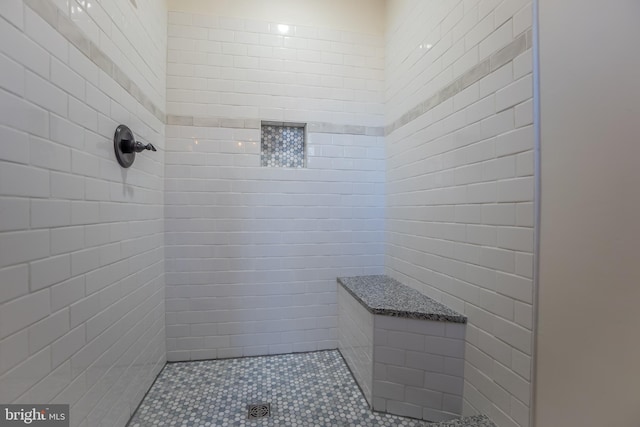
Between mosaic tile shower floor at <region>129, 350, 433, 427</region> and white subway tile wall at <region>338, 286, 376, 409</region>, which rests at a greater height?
white subway tile wall at <region>338, 286, 376, 409</region>

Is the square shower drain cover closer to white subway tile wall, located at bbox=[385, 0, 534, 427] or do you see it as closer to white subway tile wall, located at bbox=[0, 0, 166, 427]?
white subway tile wall, located at bbox=[0, 0, 166, 427]

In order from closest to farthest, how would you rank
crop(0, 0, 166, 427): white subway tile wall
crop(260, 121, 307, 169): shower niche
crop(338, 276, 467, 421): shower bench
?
1. crop(0, 0, 166, 427): white subway tile wall
2. crop(338, 276, 467, 421): shower bench
3. crop(260, 121, 307, 169): shower niche

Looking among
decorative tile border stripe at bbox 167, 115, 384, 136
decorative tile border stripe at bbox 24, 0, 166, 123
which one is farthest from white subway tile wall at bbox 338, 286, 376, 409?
decorative tile border stripe at bbox 24, 0, 166, 123

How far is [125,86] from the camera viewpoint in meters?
1.39

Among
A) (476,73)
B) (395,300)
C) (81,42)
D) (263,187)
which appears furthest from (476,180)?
(81,42)

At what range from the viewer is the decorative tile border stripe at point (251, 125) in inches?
76.5

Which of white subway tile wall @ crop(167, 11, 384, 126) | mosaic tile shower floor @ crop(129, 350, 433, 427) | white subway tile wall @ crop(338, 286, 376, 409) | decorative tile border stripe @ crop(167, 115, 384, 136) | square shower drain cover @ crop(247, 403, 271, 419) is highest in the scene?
white subway tile wall @ crop(167, 11, 384, 126)

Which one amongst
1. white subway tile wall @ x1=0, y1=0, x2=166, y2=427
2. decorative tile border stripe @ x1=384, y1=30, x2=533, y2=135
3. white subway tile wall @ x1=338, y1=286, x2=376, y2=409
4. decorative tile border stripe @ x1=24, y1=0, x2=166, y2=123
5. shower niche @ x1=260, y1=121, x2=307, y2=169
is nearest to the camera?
white subway tile wall @ x1=0, y1=0, x2=166, y2=427

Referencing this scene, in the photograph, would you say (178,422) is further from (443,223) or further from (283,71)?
(283,71)

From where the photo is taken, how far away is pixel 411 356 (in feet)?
4.83

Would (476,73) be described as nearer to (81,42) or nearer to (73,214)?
(81,42)

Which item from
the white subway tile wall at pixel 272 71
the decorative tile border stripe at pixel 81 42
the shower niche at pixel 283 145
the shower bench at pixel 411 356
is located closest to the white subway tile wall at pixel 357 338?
the shower bench at pixel 411 356

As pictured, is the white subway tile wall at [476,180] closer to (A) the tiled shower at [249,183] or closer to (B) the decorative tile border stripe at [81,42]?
(A) the tiled shower at [249,183]

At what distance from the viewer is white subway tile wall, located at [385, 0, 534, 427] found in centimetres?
107
